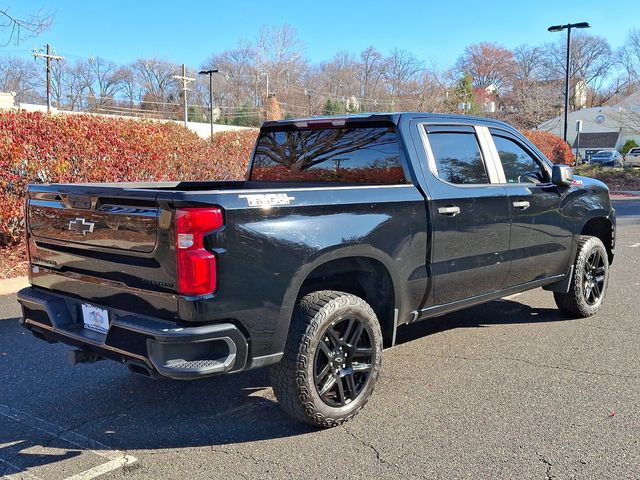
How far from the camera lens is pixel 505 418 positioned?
3729mm

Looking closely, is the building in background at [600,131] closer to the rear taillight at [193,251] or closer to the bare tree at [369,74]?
the bare tree at [369,74]

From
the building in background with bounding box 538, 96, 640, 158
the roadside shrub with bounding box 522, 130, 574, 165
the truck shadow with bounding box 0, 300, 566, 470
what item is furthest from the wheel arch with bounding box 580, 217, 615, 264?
the building in background with bounding box 538, 96, 640, 158

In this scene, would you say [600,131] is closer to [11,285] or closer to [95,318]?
[11,285]

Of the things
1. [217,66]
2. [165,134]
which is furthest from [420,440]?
[217,66]

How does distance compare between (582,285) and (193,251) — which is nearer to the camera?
(193,251)

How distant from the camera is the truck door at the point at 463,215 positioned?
13.9ft

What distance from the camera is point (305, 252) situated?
334cm

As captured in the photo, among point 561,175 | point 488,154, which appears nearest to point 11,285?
point 488,154

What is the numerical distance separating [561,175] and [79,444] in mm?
4292

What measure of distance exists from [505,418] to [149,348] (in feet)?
7.25

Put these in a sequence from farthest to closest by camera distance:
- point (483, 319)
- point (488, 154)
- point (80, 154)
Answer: point (80, 154)
point (483, 319)
point (488, 154)

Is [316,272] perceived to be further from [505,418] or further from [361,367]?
[505,418]

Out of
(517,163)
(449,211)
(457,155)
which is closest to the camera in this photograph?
(449,211)

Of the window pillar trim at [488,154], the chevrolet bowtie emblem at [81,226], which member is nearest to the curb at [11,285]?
the chevrolet bowtie emblem at [81,226]
